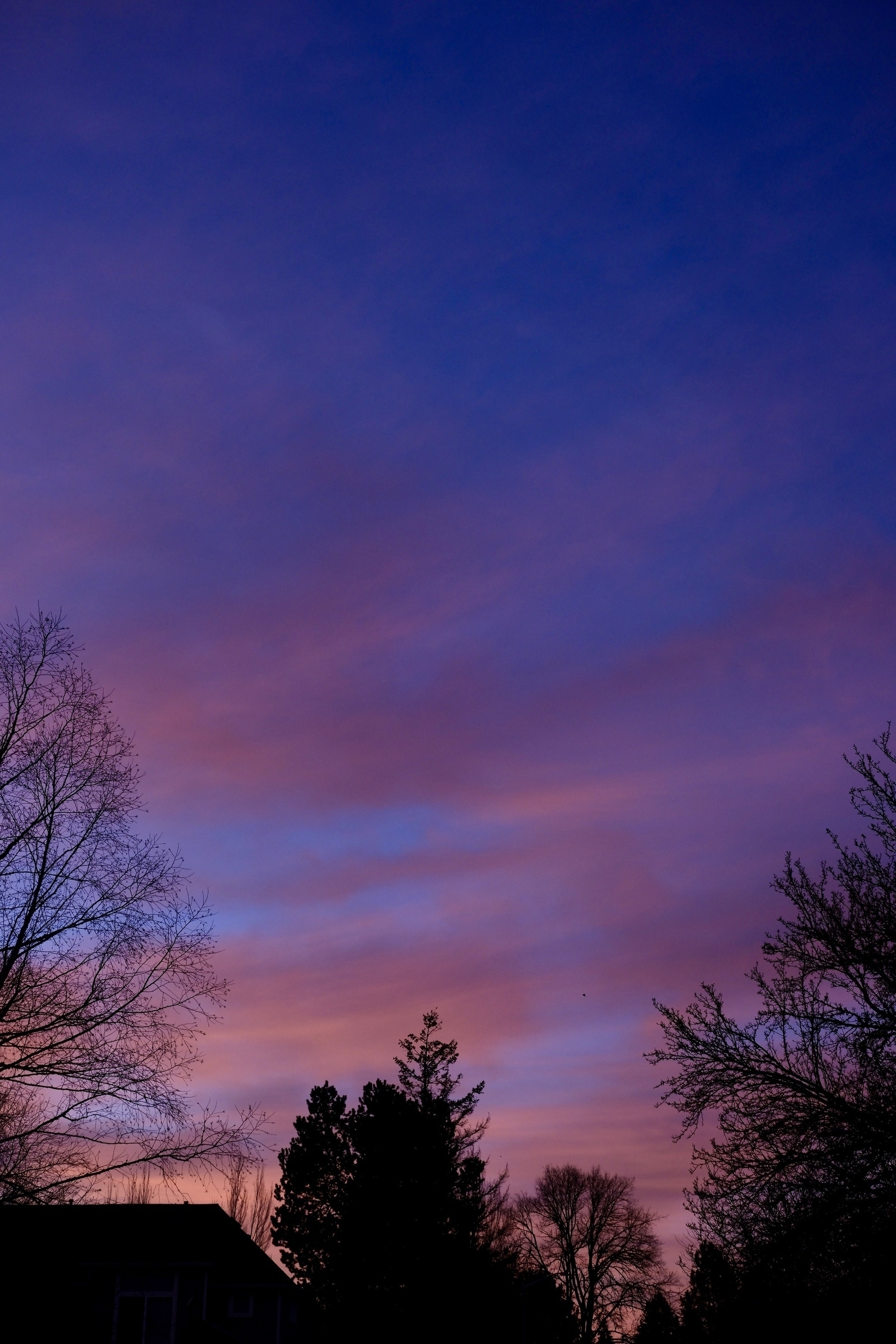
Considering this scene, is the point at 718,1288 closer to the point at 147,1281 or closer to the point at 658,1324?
the point at 147,1281

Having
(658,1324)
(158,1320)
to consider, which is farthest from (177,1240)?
(658,1324)

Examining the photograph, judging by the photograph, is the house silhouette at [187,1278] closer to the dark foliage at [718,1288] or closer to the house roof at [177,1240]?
the house roof at [177,1240]

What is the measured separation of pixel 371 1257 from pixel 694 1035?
3414 centimetres

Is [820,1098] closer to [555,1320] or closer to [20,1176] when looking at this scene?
[20,1176]

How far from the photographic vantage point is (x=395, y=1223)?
44.1 metres

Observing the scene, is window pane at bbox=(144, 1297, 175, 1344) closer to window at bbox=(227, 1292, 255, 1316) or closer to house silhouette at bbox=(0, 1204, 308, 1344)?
house silhouette at bbox=(0, 1204, 308, 1344)

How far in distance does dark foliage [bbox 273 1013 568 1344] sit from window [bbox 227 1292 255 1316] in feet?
12.3

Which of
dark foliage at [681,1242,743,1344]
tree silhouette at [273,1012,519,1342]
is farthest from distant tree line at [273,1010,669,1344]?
dark foliage at [681,1242,743,1344]

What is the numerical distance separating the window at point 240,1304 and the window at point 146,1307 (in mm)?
3061

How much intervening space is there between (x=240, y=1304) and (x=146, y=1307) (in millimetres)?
4070

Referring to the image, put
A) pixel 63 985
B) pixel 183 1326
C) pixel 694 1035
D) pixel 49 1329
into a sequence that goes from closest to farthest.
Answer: pixel 49 1329 → pixel 63 985 → pixel 694 1035 → pixel 183 1326

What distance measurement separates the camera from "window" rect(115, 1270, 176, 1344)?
119ft

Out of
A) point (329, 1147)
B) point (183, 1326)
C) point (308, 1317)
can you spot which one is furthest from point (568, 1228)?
point (183, 1326)

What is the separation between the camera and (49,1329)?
1251cm
